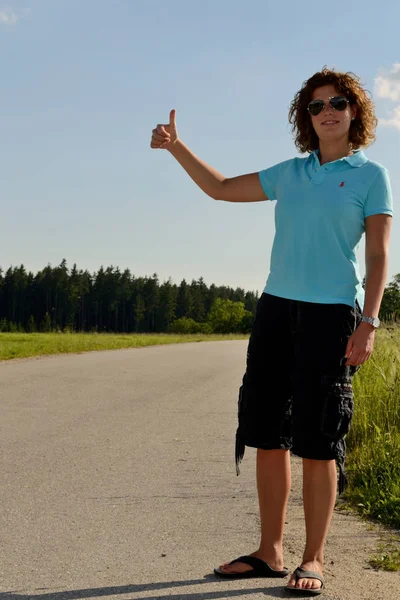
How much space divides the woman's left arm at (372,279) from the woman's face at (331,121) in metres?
0.44

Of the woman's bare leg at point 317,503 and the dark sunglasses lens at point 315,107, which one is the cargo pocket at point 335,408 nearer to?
the woman's bare leg at point 317,503

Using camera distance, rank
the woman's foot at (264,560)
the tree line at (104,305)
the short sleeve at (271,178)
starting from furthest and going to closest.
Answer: the tree line at (104,305) → the short sleeve at (271,178) → the woman's foot at (264,560)

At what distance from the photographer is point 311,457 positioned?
10.2ft

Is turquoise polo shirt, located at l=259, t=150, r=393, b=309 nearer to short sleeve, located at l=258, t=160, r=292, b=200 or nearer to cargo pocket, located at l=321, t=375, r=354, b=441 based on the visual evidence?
short sleeve, located at l=258, t=160, r=292, b=200

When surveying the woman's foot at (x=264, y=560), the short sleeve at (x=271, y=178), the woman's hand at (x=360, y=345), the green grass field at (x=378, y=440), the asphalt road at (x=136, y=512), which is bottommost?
the asphalt road at (x=136, y=512)

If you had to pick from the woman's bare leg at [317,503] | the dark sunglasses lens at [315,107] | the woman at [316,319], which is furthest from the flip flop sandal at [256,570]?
the dark sunglasses lens at [315,107]

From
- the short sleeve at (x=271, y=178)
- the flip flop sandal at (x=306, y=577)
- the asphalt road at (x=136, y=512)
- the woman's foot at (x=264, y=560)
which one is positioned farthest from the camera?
the short sleeve at (x=271, y=178)

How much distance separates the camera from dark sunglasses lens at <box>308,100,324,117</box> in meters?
3.33

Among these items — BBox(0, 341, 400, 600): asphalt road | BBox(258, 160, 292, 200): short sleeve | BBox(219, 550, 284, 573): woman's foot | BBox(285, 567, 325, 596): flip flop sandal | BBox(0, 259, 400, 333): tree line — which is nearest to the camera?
BBox(285, 567, 325, 596): flip flop sandal

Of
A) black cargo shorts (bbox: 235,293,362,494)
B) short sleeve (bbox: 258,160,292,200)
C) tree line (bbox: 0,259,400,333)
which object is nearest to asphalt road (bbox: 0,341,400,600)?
black cargo shorts (bbox: 235,293,362,494)

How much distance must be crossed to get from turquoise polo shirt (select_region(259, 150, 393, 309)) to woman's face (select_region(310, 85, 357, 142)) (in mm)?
128

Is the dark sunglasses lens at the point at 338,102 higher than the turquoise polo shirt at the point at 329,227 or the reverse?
higher

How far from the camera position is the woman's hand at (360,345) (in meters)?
3.08

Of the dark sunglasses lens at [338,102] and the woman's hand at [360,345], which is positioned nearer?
the woman's hand at [360,345]
